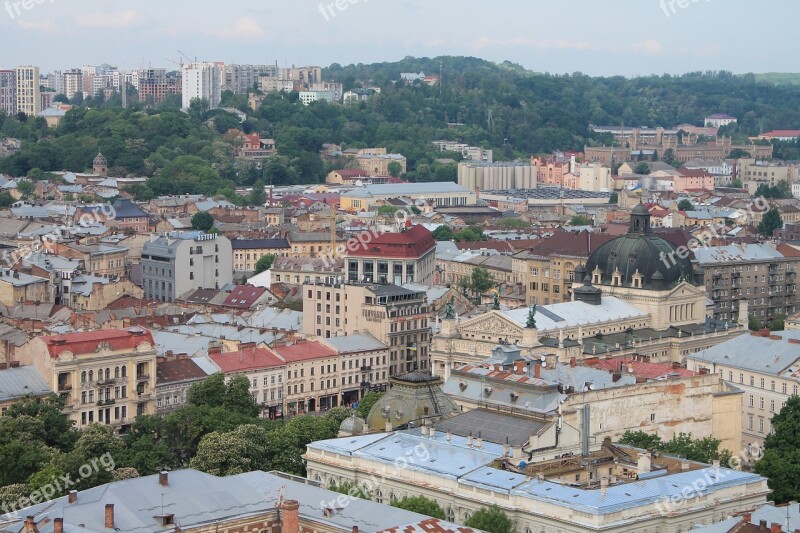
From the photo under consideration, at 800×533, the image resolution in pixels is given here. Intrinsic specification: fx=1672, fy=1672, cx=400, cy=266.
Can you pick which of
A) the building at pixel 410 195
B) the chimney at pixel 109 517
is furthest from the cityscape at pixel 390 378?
the building at pixel 410 195

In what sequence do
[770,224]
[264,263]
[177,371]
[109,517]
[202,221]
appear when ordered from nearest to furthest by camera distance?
[109,517] < [177,371] < [264,263] < [202,221] < [770,224]

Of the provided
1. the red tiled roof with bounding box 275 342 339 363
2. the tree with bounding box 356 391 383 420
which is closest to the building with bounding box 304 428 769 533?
the tree with bounding box 356 391 383 420

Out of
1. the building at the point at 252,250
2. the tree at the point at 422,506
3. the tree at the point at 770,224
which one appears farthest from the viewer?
the tree at the point at 770,224

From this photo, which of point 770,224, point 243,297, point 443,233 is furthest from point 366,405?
point 770,224

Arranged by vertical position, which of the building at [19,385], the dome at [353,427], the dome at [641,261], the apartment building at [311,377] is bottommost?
the apartment building at [311,377]

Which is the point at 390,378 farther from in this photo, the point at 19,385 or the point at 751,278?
the point at 751,278

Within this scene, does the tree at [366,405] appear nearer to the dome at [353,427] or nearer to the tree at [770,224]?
the dome at [353,427]

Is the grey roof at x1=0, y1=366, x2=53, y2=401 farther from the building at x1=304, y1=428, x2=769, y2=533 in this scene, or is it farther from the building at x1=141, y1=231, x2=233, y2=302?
the building at x1=141, y1=231, x2=233, y2=302

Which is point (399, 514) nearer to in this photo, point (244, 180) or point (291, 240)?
point (291, 240)
